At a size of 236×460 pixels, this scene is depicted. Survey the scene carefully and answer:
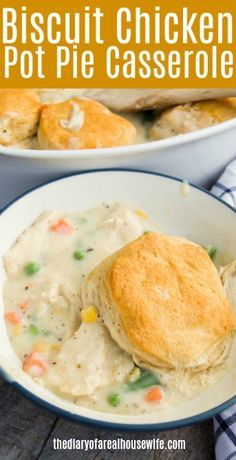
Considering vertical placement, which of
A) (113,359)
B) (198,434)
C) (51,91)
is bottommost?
(198,434)

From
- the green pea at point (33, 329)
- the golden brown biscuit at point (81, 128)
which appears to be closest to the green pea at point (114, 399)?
the green pea at point (33, 329)

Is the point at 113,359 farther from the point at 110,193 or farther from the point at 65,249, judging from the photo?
the point at 110,193

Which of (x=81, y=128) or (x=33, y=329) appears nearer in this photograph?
(x=33, y=329)

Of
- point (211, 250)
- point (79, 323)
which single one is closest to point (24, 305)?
point (79, 323)

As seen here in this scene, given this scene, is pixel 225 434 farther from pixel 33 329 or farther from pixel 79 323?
pixel 33 329

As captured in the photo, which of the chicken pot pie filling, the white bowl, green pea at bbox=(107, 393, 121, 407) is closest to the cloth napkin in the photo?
the chicken pot pie filling

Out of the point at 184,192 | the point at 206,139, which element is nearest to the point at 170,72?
the point at 206,139

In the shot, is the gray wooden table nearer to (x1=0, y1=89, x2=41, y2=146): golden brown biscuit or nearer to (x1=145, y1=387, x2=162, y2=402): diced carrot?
(x1=145, y1=387, x2=162, y2=402): diced carrot
